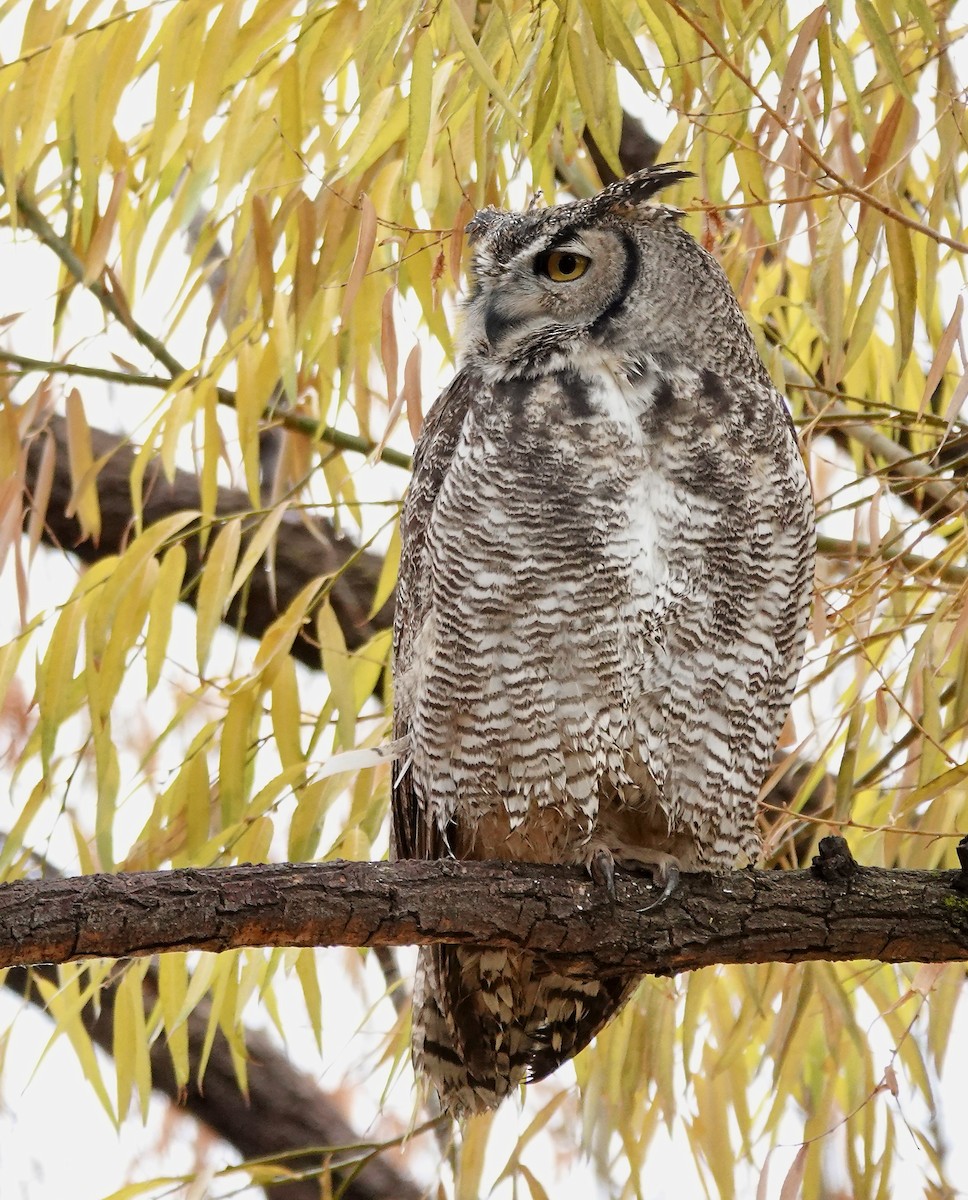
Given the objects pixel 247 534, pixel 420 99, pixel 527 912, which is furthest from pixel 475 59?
pixel 247 534

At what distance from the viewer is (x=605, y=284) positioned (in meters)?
2.31

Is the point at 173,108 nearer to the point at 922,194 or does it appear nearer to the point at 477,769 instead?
the point at 477,769

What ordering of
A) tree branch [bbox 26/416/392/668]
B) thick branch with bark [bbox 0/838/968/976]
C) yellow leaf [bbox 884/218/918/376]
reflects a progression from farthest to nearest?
tree branch [bbox 26/416/392/668], yellow leaf [bbox 884/218/918/376], thick branch with bark [bbox 0/838/968/976]

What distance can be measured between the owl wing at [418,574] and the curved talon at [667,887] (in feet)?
1.33

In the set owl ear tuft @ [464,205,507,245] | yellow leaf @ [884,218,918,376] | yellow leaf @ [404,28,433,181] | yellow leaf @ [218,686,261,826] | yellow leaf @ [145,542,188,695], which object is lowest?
yellow leaf @ [218,686,261,826]

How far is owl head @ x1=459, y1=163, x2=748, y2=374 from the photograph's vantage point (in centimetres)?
229

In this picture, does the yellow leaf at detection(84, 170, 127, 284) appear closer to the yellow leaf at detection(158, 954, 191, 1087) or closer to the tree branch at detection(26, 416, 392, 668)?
the yellow leaf at detection(158, 954, 191, 1087)

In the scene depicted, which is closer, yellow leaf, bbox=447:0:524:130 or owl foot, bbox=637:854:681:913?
yellow leaf, bbox=447:0:524:130

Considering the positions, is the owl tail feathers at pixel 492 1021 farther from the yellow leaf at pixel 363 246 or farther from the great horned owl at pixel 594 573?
the yellow leaf at pixel 363 246

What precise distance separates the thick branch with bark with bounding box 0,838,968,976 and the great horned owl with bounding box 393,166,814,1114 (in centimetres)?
16

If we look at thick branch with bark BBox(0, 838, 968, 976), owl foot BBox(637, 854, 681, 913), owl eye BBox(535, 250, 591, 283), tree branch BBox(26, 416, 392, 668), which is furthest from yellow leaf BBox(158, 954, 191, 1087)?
tree branch BBox(26, 416, 392, 668)

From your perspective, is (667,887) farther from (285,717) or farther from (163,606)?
(163,606)

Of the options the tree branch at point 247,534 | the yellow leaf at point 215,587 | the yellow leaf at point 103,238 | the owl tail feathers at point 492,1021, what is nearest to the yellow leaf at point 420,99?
the yellow leaf at point 103,238

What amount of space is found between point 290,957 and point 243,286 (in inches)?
40.2
